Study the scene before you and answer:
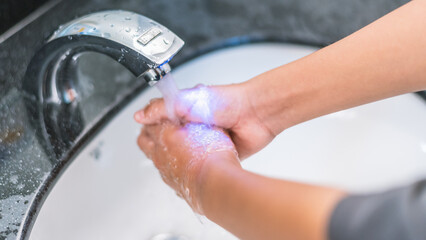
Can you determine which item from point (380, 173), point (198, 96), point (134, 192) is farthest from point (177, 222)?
point (380, 173)

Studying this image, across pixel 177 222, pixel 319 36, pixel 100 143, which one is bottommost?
pixel 177 222

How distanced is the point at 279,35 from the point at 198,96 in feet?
0.60

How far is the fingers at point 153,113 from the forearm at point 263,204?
13cm

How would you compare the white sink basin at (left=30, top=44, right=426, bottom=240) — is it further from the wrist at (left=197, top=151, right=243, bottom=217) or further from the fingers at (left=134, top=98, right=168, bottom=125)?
the wrist at (left=197, top=151, right=243, bottom=217)

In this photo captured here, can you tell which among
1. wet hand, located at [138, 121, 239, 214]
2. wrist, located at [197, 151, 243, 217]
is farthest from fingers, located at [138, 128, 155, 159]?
wrist, located at [197, 151, 243, 217]

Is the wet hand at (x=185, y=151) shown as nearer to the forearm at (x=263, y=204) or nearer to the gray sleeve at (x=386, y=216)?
the forearm at (x=263, y=204)

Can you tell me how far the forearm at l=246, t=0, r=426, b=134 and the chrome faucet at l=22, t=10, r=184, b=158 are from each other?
0.53 ft

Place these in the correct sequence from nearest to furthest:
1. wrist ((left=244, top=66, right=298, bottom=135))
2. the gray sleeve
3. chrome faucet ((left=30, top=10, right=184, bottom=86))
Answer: the gray sleeve, chrome faucet ((left=30, top=10, right=184, bottom=86)), wrist ((left=244, top=66, right=298, bottom=135))

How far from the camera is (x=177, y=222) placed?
0.58 m

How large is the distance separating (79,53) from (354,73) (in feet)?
0.96

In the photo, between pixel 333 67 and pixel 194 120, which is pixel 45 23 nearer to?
pixel 194 120

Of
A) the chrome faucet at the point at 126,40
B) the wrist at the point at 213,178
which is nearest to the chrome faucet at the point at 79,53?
the chrome faucet at the point at 126,40

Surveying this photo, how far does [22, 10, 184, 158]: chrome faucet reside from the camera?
0.39 metres

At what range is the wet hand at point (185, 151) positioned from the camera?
0.45m
